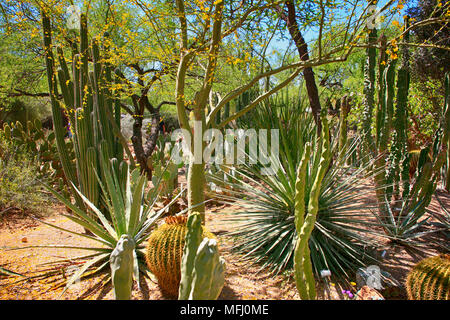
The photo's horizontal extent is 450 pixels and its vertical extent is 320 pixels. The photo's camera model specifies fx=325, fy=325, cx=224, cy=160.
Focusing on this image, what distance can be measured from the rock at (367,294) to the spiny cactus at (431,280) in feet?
0.75

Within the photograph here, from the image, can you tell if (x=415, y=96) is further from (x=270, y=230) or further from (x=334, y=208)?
(x=270, y=230)

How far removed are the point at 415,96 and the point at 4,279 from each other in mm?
8542

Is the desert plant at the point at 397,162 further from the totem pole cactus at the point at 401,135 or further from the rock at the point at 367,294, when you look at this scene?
the rock at the point at 367,294

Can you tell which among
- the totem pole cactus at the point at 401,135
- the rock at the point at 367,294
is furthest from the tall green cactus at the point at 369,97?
the rock at the point at 367,294

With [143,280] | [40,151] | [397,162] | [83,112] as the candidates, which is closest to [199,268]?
[143,280]

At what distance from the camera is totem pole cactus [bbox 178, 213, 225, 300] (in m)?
1.59

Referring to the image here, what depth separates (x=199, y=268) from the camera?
159cm

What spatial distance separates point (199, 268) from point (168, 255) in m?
1.05

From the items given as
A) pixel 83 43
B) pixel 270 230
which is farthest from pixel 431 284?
pixel 83 43

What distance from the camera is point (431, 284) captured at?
7.36ft

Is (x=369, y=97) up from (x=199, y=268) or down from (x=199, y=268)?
up

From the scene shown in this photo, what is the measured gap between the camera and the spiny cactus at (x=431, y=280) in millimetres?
2189

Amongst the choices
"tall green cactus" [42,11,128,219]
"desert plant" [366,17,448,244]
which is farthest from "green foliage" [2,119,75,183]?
"desert plant" [366,17,448,244]

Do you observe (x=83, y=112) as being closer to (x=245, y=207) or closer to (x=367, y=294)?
(x=245, y=207)
